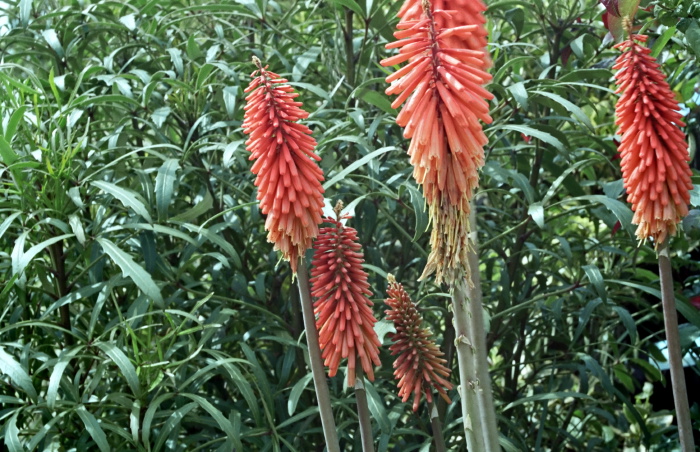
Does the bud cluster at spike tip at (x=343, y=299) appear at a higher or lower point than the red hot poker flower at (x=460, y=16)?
lower

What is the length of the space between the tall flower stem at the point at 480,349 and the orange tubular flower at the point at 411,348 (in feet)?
0.70

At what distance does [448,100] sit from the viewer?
1.49 metres

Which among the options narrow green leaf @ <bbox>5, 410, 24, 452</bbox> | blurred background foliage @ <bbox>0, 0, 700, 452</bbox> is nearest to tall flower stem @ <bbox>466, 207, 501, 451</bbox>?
blurred background foliage @ <bbox>0, 0, 700, 452</bbox>

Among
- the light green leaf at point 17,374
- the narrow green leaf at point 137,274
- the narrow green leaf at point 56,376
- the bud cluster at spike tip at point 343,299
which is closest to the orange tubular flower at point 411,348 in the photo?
the bud cluster at spike tip at point 343,299

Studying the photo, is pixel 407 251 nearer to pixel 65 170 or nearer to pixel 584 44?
pixel 584 44

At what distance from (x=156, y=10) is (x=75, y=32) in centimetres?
36

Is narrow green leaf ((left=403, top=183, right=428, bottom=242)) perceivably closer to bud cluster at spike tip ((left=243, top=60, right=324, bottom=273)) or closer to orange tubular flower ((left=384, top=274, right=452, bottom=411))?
orange tubular flower ((left=384, top=274, right=452, bottom=411))

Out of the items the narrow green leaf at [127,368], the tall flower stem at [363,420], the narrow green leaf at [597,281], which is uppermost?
the narrow green leaf at [597,281]

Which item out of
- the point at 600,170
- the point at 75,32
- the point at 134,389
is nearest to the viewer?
the point at 134,389

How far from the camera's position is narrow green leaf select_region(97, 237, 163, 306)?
2195 millimetres

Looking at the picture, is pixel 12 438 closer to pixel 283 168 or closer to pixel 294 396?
pixel 294 396

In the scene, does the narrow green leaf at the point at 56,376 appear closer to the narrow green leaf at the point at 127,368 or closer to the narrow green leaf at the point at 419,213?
the narrow green leaf at the point at 127,368

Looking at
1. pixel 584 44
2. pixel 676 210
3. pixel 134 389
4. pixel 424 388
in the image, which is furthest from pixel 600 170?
pixel 134 389

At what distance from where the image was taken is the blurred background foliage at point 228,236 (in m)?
2.43
